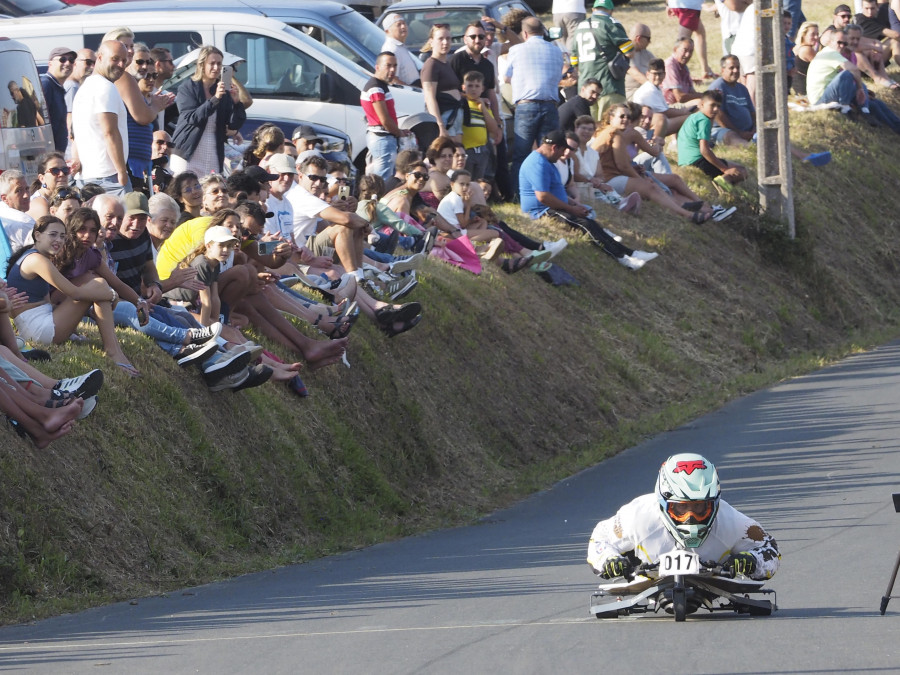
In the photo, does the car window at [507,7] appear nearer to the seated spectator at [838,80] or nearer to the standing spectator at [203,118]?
the seated spectator at [838,80]

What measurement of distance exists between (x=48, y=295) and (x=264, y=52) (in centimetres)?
941

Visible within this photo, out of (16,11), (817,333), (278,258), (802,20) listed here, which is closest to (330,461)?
(278,258)

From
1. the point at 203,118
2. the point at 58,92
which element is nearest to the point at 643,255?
the point at 203,118

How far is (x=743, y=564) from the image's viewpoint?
8.33 meters

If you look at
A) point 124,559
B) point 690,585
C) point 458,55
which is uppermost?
point 458,55

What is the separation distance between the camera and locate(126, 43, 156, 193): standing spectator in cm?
1455

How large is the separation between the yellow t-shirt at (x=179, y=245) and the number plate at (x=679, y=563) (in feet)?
19.5

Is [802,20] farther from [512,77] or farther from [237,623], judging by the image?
[237,623]

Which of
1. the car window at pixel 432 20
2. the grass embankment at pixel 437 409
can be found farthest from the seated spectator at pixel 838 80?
the car window at pixel 432 20

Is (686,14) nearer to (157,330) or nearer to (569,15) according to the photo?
(569,15)

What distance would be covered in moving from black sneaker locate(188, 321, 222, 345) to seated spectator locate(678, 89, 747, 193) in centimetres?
1351

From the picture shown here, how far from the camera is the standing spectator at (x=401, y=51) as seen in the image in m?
20.1

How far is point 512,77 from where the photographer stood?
67.4 ft

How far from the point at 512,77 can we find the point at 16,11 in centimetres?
705
